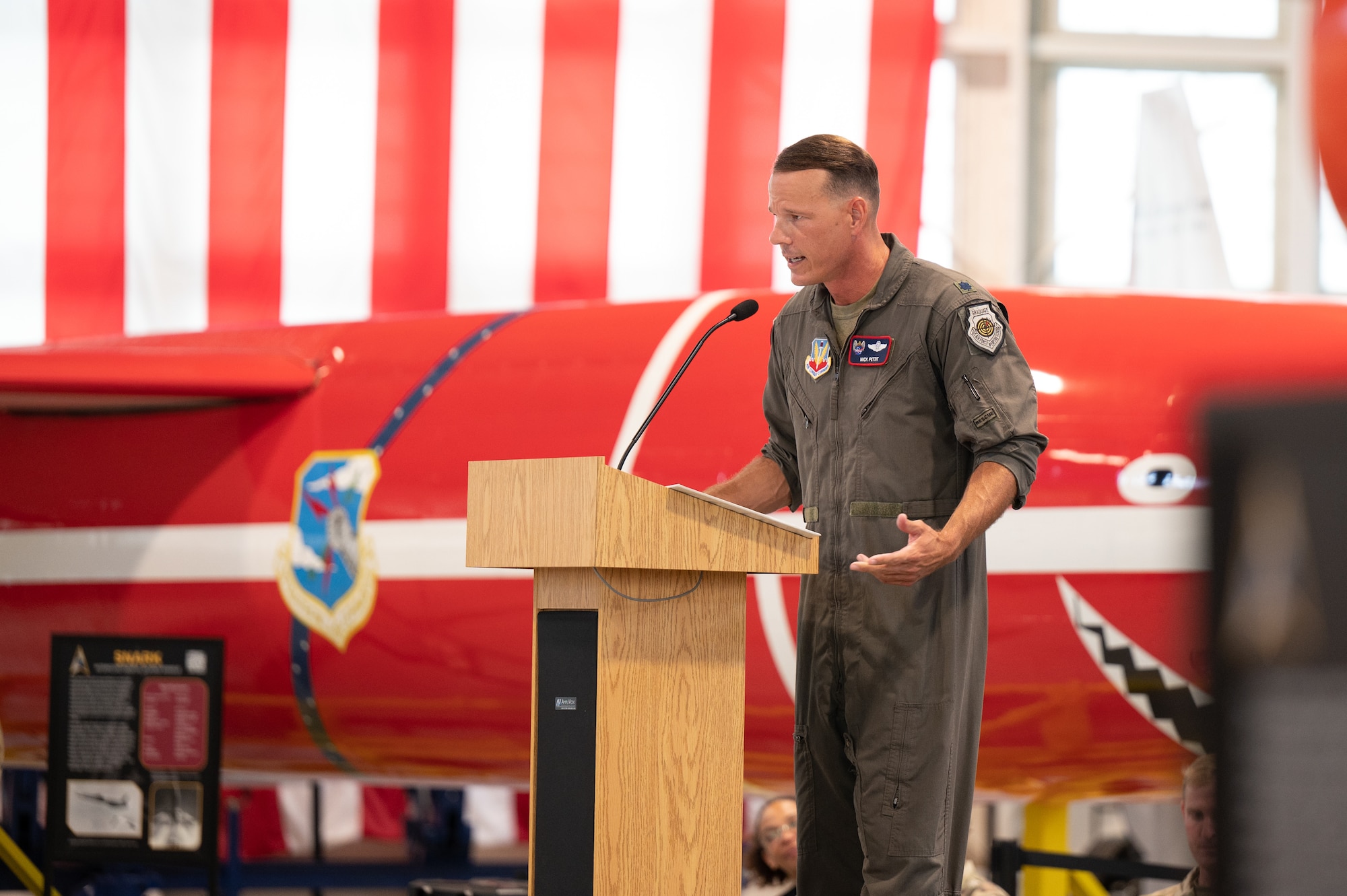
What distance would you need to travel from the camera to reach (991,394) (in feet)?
5.11

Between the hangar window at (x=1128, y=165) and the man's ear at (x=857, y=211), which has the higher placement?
the hangar window at (x=1128, y=165)

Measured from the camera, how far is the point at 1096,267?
4758 millimetres

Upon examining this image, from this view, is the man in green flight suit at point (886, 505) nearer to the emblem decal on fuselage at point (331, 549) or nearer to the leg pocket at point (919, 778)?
the leg pocket at point (919, 778)

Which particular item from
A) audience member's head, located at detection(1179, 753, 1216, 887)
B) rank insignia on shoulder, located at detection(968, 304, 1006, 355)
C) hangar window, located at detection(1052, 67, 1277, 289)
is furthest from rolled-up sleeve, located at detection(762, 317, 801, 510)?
hangar window, located at detection(1052, 67, 1277, 289)

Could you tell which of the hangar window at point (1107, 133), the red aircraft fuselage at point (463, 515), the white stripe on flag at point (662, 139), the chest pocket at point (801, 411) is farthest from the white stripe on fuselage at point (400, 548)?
the hangar window at point (1107, 133)

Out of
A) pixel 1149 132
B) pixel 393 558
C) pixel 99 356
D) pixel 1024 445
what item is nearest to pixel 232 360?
pixel 99 356

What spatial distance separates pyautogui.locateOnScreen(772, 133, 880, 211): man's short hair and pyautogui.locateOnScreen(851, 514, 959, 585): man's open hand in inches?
18.2

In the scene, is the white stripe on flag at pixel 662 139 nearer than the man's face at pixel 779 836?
No

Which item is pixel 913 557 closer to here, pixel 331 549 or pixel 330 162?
pixel 331 549

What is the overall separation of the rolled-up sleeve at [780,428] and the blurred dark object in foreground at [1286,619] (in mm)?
1406

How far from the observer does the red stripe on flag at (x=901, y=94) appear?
159 inches

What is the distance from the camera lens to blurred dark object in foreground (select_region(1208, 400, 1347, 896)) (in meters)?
0.38

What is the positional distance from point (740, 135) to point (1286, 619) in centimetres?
391

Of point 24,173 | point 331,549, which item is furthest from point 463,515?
point 24,173
